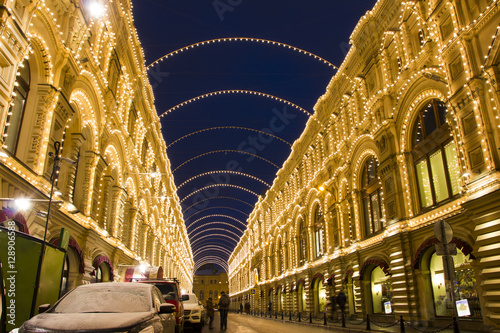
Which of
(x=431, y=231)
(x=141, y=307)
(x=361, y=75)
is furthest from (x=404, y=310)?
(x=141, y=307)

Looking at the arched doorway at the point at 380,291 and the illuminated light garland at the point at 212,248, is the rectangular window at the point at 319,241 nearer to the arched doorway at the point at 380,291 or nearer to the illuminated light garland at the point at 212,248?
the arched doorway at the point at 380,291

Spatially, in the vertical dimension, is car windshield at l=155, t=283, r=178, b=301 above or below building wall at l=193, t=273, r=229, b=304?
below

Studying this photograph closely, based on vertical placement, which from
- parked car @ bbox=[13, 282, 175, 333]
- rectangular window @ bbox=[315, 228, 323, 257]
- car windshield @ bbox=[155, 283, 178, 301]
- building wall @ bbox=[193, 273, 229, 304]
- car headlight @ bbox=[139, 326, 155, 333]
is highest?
building wall @ bbox=[193, 273, 229, 304]

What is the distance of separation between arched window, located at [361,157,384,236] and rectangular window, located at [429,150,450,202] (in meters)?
5.00

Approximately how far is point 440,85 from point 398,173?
5054mm

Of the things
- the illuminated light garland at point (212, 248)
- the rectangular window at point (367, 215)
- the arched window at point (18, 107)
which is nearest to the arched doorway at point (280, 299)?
the rectangular window at point (367, 215)

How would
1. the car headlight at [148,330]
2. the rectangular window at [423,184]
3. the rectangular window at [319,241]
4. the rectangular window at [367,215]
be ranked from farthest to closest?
the rectangular window at [319,241] → the rectangular window at [367,215] → the rectangular window at [423,184] → the car headlight at [148,330]

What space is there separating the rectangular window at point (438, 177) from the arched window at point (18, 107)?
1557 cm

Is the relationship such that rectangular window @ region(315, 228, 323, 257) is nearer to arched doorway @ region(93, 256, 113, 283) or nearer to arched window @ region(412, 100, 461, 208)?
arched window @ region(412, 100, 461, 208)

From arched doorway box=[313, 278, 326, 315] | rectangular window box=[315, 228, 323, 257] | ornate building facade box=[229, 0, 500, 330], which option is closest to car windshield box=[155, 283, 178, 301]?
ornate building facade box=[229, 0, 500, 330]

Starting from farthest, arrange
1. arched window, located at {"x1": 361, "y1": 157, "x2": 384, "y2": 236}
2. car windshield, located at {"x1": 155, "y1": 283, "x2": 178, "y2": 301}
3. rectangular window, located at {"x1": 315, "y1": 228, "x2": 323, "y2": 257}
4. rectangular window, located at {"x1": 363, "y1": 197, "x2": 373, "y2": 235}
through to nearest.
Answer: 1. rectangular window, located at {"x1": 315, "y1": 228, "x2": 323, "y2": 257}
2. rectangular window, located at {"x1": 363, "y1": 197, "x2": 373, "y2": 235}
3. arched window, located at {"x1": 361, "y1": 157, "x2": 384, "y2": 236}
4. car windshield, located at {"x1": 155, "y1": 283, "x2": 178, "y2": 301}

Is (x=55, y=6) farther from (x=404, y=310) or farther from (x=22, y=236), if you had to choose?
(x=404, y=310)

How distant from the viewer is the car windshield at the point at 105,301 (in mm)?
6629

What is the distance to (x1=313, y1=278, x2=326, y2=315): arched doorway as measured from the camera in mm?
33531
